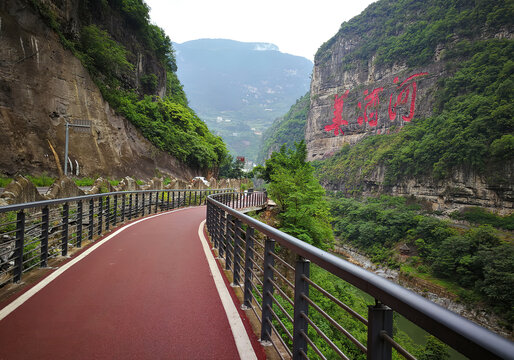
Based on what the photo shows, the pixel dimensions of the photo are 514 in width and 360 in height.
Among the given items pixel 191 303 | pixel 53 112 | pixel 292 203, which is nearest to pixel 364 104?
pixel 292 203

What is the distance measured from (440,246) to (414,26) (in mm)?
93971

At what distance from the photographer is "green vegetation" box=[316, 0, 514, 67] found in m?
75.3

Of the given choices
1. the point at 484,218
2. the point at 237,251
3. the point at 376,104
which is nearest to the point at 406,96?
the point at 376,104

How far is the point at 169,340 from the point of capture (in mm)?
2869

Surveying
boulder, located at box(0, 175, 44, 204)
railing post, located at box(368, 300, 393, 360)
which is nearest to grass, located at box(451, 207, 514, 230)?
railing post, located at box(368, 300, 393, 360)

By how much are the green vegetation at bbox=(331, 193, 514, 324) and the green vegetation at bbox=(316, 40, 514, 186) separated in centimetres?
1116

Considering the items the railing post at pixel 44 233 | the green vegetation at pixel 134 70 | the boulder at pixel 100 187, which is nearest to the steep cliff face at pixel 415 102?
the green vegetation at pixel 134 70

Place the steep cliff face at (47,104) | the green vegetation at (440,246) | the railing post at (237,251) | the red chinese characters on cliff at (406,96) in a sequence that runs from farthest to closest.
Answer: the red chinese characters on cliff at (406,96)
the green vegetation at (440,246)
the steep cliff face at (47,104)
the railing post at (237,251)

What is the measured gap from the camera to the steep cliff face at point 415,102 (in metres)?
55.4

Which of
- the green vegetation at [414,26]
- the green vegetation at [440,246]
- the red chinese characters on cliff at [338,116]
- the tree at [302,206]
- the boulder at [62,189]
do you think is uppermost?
the green vegetation at [414,26]

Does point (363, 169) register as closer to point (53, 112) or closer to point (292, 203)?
point (292, 203)

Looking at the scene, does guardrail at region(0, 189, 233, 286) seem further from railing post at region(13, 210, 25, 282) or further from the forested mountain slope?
the forested mountain slope

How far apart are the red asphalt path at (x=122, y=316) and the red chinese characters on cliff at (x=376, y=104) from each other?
308 ft

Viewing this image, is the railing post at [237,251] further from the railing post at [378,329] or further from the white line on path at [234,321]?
the railing post at [378,329]
